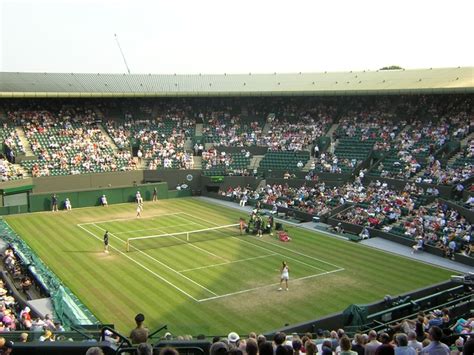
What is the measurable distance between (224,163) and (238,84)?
11.7 meters

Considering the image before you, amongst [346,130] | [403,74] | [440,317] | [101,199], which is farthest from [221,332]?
[403,74]

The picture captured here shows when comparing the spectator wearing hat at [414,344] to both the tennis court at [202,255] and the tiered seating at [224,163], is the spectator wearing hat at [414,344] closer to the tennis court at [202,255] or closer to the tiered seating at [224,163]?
the tennis court at [202,255]

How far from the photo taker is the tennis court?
2452cm

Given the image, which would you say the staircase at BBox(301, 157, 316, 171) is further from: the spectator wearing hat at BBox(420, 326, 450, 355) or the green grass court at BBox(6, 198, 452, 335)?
the spectator wearing hat at BBox(420, 326, 450, 355)

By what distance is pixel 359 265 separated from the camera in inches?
1080

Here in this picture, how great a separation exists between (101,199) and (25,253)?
18.4 metres

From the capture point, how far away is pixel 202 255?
94.9 ft

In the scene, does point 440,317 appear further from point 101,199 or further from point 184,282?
point 101,199

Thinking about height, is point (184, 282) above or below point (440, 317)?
below

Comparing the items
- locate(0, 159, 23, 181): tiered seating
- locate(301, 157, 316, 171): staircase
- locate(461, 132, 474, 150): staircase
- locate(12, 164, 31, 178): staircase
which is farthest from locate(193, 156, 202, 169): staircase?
locate(461, 132, 474, 150): staircase

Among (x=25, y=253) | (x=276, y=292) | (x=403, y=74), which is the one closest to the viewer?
(x=276, y=292)

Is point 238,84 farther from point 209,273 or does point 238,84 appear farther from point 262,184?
point 209,273

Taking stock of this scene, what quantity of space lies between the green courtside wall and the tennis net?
12402 millimetres

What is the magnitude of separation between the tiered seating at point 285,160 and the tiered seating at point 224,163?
1852 millimetres
